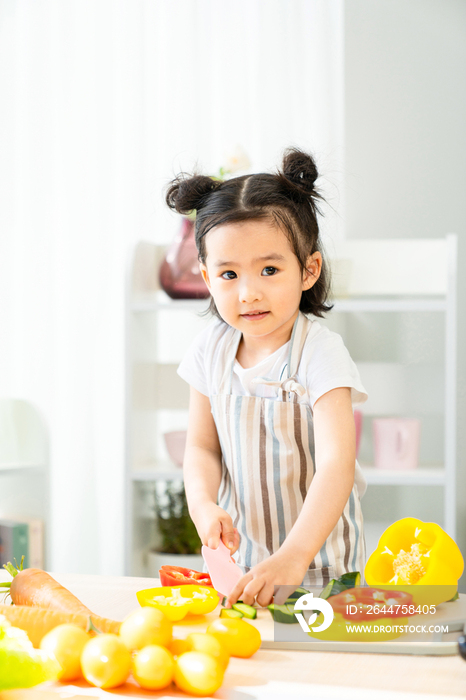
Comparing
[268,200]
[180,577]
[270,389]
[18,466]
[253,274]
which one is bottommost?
[18,466]

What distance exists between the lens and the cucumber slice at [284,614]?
635 mm

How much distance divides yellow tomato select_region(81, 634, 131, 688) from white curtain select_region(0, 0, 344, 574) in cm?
155

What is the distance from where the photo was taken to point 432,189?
2.05 meters

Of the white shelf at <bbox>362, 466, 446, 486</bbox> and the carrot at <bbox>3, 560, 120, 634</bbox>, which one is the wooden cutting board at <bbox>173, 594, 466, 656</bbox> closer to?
the carrot at <bbox>3, 560, 120, 634</bbox>

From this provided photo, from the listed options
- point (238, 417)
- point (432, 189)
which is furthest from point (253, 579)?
point (432, 189)

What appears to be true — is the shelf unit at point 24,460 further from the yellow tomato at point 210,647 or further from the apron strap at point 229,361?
the yellow tomato at point 210,647

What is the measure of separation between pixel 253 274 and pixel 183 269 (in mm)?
996

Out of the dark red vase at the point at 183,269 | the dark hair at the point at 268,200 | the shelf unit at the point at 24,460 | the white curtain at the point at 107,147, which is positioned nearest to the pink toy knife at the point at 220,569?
the dark hair at the point at 268,200

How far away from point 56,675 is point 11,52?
7.40 feet

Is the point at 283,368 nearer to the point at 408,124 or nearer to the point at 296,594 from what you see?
the point at 296,594

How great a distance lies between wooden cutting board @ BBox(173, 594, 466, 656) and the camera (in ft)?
1.97

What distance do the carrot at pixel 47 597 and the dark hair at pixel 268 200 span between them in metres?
0.48

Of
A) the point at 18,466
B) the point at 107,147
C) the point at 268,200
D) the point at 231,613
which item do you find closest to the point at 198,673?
the point at 231,613

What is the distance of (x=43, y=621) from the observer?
0.61 metres
